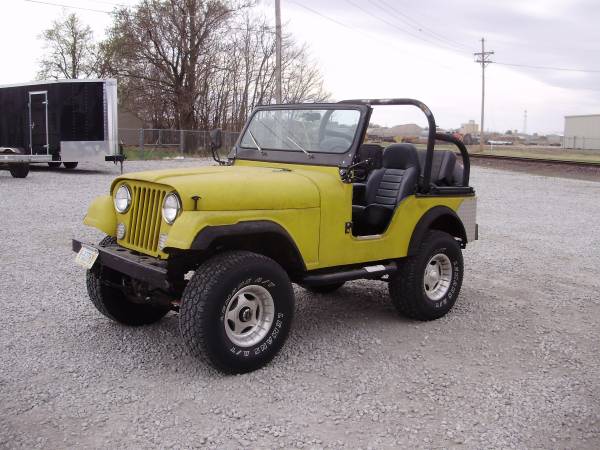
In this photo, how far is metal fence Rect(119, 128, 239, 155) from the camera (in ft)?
102

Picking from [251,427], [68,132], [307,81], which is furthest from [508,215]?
[307,81]

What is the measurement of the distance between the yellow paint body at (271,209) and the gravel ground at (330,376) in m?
0.79

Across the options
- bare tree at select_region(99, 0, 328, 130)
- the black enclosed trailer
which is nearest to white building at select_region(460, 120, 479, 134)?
bare tree at select_region(99, 0, 328, 130)

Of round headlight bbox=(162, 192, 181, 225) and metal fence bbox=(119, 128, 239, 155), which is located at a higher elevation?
metal fence bbox=(119, 128, 239, 155)

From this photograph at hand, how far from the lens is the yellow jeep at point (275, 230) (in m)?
4.15

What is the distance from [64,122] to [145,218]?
52.6 ft

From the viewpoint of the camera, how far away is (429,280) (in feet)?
19.2

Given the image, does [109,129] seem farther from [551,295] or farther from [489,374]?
[489,374]

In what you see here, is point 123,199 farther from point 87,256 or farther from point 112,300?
point 112,300

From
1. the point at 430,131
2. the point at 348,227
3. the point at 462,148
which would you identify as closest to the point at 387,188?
the point at 430,131

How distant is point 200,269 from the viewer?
13.9 feet

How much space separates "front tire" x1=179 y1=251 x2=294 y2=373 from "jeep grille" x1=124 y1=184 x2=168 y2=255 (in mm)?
495

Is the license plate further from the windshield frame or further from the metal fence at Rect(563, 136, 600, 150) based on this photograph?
the metal fence at Rect(563, 136, 600, 150)

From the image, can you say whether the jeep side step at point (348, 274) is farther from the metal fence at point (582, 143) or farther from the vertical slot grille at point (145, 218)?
the metal fence at point (582, 143)
